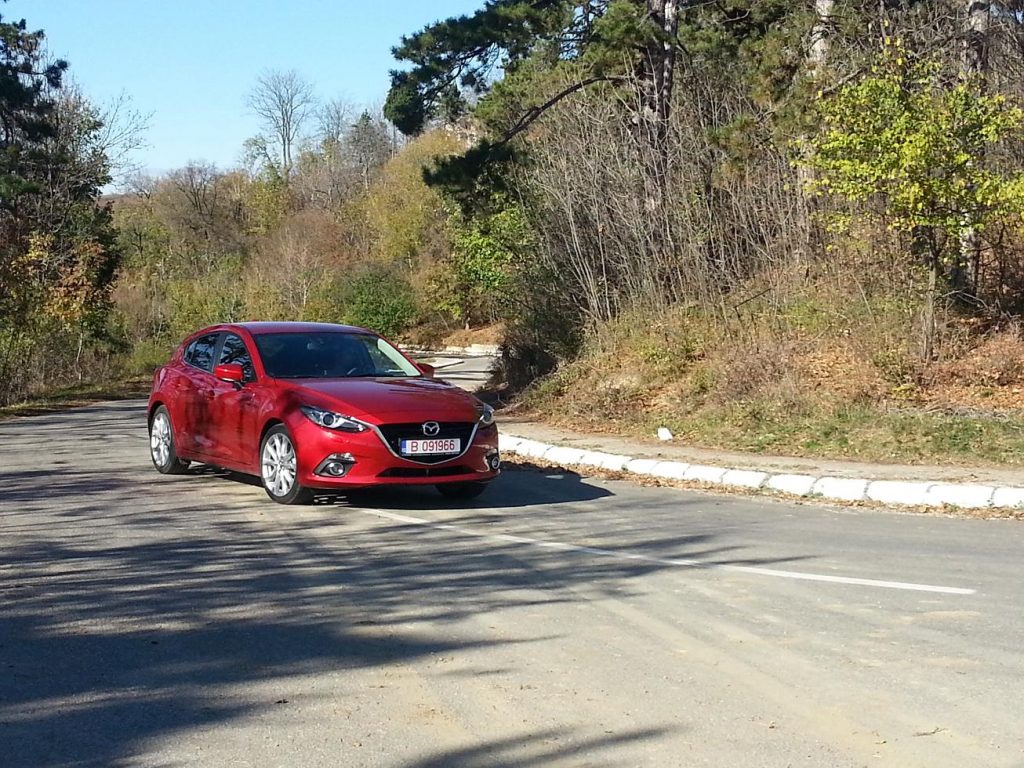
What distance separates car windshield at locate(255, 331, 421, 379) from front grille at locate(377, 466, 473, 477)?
1.48 m

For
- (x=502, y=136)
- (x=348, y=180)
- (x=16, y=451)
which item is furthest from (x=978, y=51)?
(x=348, y=180)

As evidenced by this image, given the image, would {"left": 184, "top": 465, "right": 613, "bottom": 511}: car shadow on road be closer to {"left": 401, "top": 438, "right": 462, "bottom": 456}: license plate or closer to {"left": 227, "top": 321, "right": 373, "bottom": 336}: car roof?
{"left": 401, "top": 438, "right": 462, "bottom": 456}: license plate

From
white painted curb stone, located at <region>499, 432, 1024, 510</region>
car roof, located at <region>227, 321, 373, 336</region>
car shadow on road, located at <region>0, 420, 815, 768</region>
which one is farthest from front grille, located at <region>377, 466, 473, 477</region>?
white painted curb stone, located at <region>499, 432, 1024, 510</region>

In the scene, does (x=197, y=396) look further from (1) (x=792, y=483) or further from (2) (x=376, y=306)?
(2) (x=376, y=306)

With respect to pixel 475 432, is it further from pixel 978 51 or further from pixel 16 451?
pixel 978 51

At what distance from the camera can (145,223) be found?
7338cm

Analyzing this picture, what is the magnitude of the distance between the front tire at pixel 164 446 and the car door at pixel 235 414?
1054 mm

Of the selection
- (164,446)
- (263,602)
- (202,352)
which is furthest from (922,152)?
(263,602)

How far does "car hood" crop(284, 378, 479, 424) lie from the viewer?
10.2 metres

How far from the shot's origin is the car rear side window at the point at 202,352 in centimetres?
1229

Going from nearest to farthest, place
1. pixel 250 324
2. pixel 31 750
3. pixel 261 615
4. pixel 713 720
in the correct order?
pixel 31 750, pixel 713 720, pixel 261 615, pixel 250 324

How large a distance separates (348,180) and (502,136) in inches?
2752

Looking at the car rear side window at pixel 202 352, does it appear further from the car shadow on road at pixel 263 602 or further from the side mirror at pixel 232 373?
the car shadow on road at pixel 263 602

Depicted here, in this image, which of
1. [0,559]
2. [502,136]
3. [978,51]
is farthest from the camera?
[502,136]
